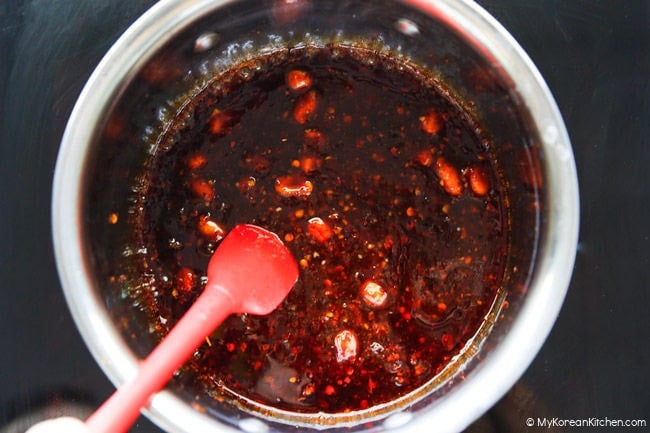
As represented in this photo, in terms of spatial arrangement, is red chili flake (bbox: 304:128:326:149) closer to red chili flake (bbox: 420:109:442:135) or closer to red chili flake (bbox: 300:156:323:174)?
red chili flake (bbox: 300:156:323:174)

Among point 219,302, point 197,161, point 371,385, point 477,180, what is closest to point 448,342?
point 371,385

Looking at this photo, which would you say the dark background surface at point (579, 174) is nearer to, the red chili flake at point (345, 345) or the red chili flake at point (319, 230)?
the red chili flake at point (345, 345)

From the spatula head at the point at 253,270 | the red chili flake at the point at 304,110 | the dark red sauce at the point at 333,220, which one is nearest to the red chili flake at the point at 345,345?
the dark red sauce at the point at 333,220

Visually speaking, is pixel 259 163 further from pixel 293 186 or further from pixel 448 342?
pixel 448 342

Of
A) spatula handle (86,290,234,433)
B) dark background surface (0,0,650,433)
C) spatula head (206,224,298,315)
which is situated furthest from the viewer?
dark background surface (0,0,650,433)

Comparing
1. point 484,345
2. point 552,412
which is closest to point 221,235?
point 484,345

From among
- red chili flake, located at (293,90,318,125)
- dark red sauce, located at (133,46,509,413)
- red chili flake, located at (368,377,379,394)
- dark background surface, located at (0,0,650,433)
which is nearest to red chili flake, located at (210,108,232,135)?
dark red sauce, located at (133,46,509,413)
